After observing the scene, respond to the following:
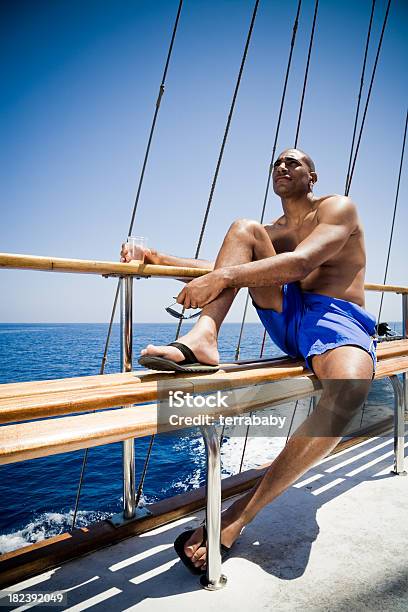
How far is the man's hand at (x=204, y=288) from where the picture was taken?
1.28 metres

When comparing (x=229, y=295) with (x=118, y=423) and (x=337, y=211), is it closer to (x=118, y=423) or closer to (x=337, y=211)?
(x=337, y=211)

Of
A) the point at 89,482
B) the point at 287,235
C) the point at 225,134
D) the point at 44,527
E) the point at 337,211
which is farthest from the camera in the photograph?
the point at 89,482

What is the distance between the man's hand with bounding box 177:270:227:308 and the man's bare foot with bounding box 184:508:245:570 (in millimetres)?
660

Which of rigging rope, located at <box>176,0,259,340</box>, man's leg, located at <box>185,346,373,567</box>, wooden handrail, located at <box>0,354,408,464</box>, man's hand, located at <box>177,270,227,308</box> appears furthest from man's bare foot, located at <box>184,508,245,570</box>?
rigging rope, located at <box>176,0,259,340</box>

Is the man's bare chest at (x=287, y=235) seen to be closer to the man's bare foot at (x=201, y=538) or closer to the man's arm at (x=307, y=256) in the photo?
the man's arm at (x=307, y=256)

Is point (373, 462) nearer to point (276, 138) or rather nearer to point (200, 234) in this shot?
point (200, 234)

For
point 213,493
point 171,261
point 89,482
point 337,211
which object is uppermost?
point 337,211

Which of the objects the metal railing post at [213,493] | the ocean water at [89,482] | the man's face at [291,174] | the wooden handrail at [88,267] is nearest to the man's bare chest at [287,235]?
the man's face at [291,174]

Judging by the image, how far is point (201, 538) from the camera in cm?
113

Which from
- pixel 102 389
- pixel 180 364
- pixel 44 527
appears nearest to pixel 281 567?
pixel 180 364

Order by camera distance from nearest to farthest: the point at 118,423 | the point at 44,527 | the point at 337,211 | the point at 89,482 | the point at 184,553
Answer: the point at 118,423, the point at 184,553, the point at 337,211, the point at 44,527, the point at 89,482

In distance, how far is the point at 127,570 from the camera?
1.18 meters

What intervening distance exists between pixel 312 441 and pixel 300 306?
22.2 inches

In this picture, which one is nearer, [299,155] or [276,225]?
[299,155]
